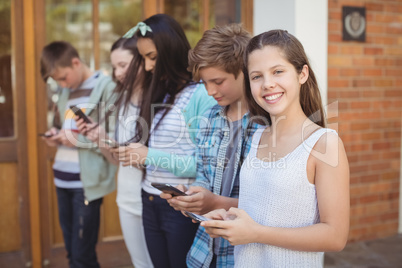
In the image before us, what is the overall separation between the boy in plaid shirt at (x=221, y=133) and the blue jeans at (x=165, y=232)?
0.42 feet

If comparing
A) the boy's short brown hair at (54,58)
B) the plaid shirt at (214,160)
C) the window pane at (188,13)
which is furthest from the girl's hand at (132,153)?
the window pane at (188,13)

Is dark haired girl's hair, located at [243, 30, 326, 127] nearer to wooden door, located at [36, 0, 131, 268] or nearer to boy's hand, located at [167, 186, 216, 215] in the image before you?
boy's hand, located at [167, 186, 216, 215]

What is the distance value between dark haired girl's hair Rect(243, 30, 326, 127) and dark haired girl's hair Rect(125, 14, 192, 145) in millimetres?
592

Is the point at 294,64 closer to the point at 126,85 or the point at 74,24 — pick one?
the point at 126,85

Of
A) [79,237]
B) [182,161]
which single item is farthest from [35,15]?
[182,161]

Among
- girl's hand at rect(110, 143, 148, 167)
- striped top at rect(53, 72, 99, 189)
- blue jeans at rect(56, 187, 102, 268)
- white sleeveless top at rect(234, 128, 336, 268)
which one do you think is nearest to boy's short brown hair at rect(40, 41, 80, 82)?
striped top at rect(53, 72, 99, 189)

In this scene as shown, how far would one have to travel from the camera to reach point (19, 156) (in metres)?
3.17

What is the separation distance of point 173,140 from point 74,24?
190 centimetres

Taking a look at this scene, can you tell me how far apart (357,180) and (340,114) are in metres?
0.59

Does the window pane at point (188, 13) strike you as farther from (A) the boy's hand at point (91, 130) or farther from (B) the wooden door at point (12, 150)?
(A) the boy's hand at point (91, 130)

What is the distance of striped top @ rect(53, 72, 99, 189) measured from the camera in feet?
8.70

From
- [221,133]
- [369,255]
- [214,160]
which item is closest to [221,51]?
[221,133]

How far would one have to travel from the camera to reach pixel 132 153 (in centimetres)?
202

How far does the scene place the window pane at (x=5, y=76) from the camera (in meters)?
3.08
